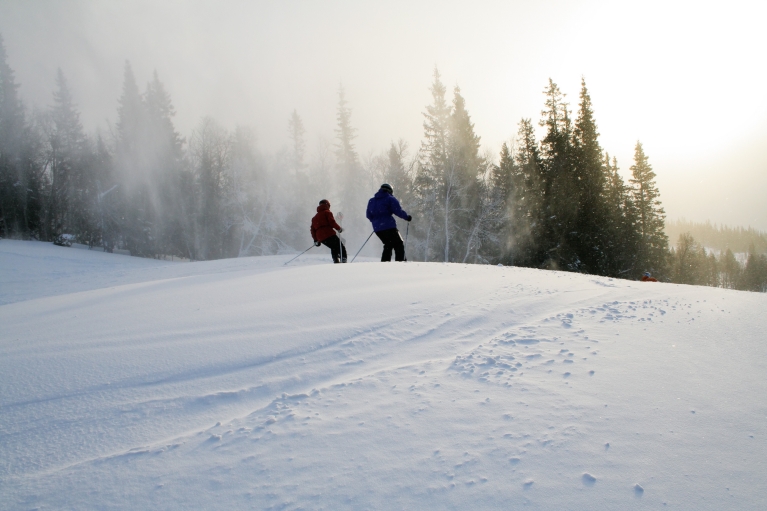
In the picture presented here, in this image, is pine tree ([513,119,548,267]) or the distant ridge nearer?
pine tree ([513,119,548,267])

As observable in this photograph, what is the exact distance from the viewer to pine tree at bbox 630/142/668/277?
27.2m

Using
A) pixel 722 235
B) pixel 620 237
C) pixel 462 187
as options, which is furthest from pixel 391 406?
pixel 722 235

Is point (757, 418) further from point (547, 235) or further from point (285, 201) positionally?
point (285, 201)

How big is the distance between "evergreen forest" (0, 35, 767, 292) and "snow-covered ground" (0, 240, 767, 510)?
19413 mm

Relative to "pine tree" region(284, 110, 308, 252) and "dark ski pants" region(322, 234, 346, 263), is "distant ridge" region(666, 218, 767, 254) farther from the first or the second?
"dark ski pants" region(322, 234, 346, 263)

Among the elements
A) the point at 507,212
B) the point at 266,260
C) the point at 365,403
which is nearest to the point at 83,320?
the point at 365,403

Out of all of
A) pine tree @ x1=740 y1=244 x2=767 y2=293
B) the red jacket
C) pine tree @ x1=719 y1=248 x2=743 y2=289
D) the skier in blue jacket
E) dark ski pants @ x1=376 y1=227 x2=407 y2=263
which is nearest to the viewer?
the skier in blue jacket

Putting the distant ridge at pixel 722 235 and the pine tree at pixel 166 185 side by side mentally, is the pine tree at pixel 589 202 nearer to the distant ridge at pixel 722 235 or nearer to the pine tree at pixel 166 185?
the pine tree at pixel 166 185

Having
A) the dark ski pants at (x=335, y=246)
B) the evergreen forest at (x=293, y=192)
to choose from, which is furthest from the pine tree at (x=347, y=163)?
the dark ski pants at (x=335, y=246)

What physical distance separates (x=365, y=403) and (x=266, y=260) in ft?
38.3

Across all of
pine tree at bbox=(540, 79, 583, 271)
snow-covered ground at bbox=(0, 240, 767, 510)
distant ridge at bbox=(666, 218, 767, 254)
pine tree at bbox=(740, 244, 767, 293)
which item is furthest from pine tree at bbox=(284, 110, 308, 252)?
distant ridge at bbox=(666, 218, 767, 254)

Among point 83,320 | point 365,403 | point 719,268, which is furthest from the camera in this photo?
point 719,268

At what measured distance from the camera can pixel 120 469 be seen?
156 centimetres

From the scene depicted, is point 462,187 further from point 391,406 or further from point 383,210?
point 391,406
